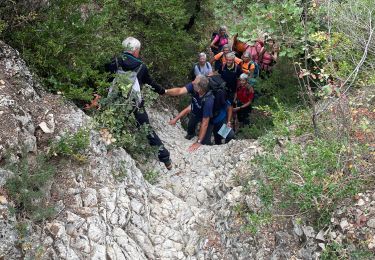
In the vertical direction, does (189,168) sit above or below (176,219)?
below

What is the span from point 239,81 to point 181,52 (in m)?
1.77

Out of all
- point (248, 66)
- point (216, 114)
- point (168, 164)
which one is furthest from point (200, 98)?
point (248, 66)

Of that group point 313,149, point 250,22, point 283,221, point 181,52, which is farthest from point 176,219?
point 181,52

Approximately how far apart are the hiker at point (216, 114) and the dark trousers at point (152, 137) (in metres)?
1.31

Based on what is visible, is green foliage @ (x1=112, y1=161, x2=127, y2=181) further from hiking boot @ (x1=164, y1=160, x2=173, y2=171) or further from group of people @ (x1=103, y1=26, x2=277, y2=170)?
hiking boot @ (x1=164, y1=160, x2=173, y2=171)

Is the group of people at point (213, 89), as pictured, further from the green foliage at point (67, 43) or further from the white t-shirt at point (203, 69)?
the green foliage at point (67, 43)

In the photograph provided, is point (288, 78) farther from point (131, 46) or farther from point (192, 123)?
point (131, 46)

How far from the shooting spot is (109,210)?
513 cm

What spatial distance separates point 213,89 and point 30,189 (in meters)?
4.26

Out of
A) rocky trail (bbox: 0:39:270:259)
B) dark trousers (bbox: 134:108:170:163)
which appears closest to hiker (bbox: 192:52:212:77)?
dark trousers (bbox: 134:108:170:163)

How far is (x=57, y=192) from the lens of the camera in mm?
4918

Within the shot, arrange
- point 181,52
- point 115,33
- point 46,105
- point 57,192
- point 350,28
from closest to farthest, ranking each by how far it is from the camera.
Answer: point 57,192 < point 46,105 < point 350,28 < point 115,33 < point 181,52

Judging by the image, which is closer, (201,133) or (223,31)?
(201,133)

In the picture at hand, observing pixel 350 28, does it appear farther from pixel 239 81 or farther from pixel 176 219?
pixel 176 219
